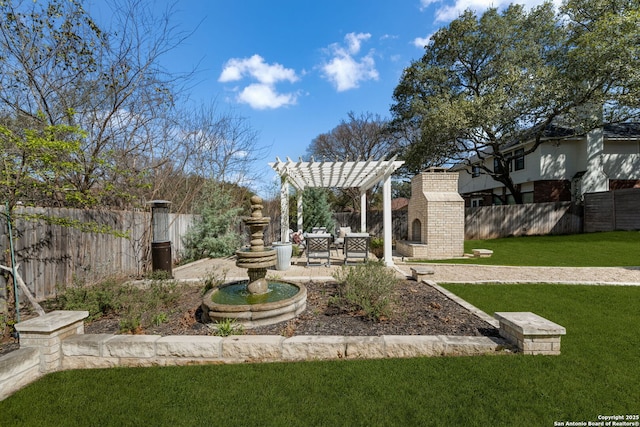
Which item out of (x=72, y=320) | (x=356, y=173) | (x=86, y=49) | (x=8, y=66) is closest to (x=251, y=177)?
(x=356, y=173)

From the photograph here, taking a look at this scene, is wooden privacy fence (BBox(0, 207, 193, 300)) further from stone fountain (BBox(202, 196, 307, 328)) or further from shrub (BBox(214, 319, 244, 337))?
shrub (BBox(214, 319, 244, 337))

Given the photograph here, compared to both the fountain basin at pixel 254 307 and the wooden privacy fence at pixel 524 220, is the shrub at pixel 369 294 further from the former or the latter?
the wooden privacy fence at pixel 524 220

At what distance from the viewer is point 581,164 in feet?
56.2

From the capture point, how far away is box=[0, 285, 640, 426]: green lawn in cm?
209

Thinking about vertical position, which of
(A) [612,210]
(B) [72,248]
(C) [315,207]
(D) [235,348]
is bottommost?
(D) [235,348]

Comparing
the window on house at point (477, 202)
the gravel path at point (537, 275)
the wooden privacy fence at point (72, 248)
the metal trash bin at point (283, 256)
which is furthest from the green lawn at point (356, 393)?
the window on house at point (477, 202)

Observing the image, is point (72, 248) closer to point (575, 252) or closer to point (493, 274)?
point (493, 274)

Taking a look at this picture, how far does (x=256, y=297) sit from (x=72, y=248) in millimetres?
3947

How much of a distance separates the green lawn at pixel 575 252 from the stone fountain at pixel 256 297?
6.52 meters

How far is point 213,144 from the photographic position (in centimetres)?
1109

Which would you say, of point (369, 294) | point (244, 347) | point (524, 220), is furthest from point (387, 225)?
point (524, 220)

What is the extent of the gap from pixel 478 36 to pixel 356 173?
12.6 meters

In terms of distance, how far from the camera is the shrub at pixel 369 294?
3.86m

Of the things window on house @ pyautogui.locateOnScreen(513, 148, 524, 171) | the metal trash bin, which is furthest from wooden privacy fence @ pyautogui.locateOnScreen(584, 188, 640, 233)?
the metal trash bin
